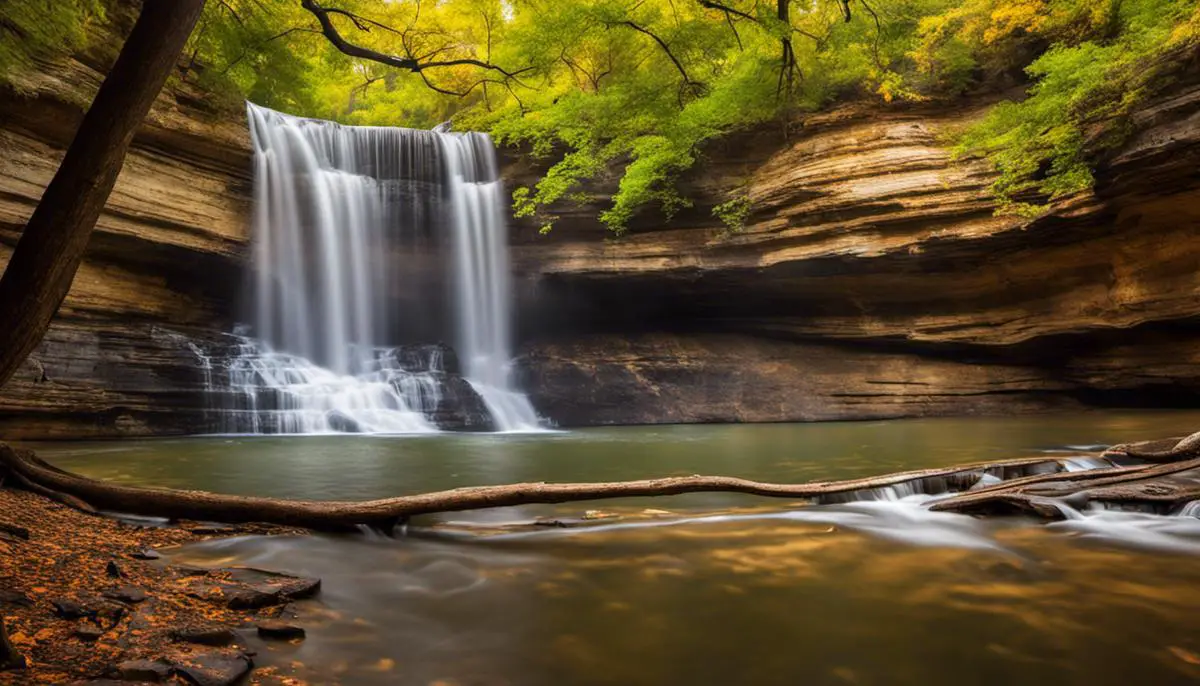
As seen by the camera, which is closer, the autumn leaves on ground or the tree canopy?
the autumn leaves on ground

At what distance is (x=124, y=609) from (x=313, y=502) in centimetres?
177

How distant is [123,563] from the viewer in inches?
124

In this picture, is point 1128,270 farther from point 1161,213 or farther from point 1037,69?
point 1037,69

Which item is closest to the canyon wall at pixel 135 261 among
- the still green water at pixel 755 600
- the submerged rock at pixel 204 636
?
the still green water at pixel 755 600

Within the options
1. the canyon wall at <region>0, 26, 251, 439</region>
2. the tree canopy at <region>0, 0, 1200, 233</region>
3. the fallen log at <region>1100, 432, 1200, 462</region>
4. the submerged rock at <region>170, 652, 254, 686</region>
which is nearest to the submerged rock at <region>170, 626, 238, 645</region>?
the submerged rock at <region>170, 652, 254, 686</region>

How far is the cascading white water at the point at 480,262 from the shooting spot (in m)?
19.8

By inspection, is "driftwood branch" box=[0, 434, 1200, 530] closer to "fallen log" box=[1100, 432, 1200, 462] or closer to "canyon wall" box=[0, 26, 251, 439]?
"fallen log" box=[1100, 432, 1200, 462]

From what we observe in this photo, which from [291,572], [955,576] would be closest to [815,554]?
[955,576]

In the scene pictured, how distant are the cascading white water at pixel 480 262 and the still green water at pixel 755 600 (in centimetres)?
1510

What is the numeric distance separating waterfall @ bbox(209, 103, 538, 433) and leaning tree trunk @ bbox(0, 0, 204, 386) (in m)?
13.3

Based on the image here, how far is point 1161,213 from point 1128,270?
5.62ft

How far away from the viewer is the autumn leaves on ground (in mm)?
2029

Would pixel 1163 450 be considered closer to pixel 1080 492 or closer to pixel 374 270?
pixel 1080 492

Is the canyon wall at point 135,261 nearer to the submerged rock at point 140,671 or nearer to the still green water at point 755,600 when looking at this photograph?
the still green water at point 755,600
